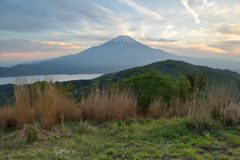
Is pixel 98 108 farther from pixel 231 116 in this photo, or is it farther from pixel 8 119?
pixel 231 116

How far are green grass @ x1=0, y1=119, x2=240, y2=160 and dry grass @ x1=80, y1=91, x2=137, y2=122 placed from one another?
431 mm

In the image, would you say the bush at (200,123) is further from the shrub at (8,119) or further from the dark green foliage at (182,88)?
the dark green foliage at (182,88)

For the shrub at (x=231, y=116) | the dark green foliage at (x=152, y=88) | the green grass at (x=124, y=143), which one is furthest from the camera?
the dark green foliage at (x=152, y=88)

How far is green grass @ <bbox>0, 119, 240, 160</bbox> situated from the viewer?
11.4 feet

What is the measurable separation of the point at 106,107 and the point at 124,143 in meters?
1.70

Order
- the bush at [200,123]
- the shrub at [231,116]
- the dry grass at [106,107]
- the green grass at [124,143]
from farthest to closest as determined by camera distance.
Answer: the dry grass at [106,107] → the shrub at [231,116] → the bush at [200,123] → the green grass at [124,143]

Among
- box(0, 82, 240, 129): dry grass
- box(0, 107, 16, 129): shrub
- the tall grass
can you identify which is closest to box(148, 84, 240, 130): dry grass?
box(0, 82, 240, 129): dry grass

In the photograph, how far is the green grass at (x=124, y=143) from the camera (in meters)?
3.47

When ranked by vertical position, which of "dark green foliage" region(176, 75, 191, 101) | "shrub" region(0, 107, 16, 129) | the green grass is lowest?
the green grass

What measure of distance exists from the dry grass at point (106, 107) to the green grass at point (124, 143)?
0.43m

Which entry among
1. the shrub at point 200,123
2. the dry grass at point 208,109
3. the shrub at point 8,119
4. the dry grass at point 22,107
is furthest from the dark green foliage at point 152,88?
the shrub at point 8,119

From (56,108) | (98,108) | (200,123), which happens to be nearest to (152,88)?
(98,108)

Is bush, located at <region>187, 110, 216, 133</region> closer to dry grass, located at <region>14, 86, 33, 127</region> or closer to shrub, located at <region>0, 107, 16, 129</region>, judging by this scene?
dry grass, located at <region>14, 86, 33, 127</region>

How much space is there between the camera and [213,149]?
377cm
